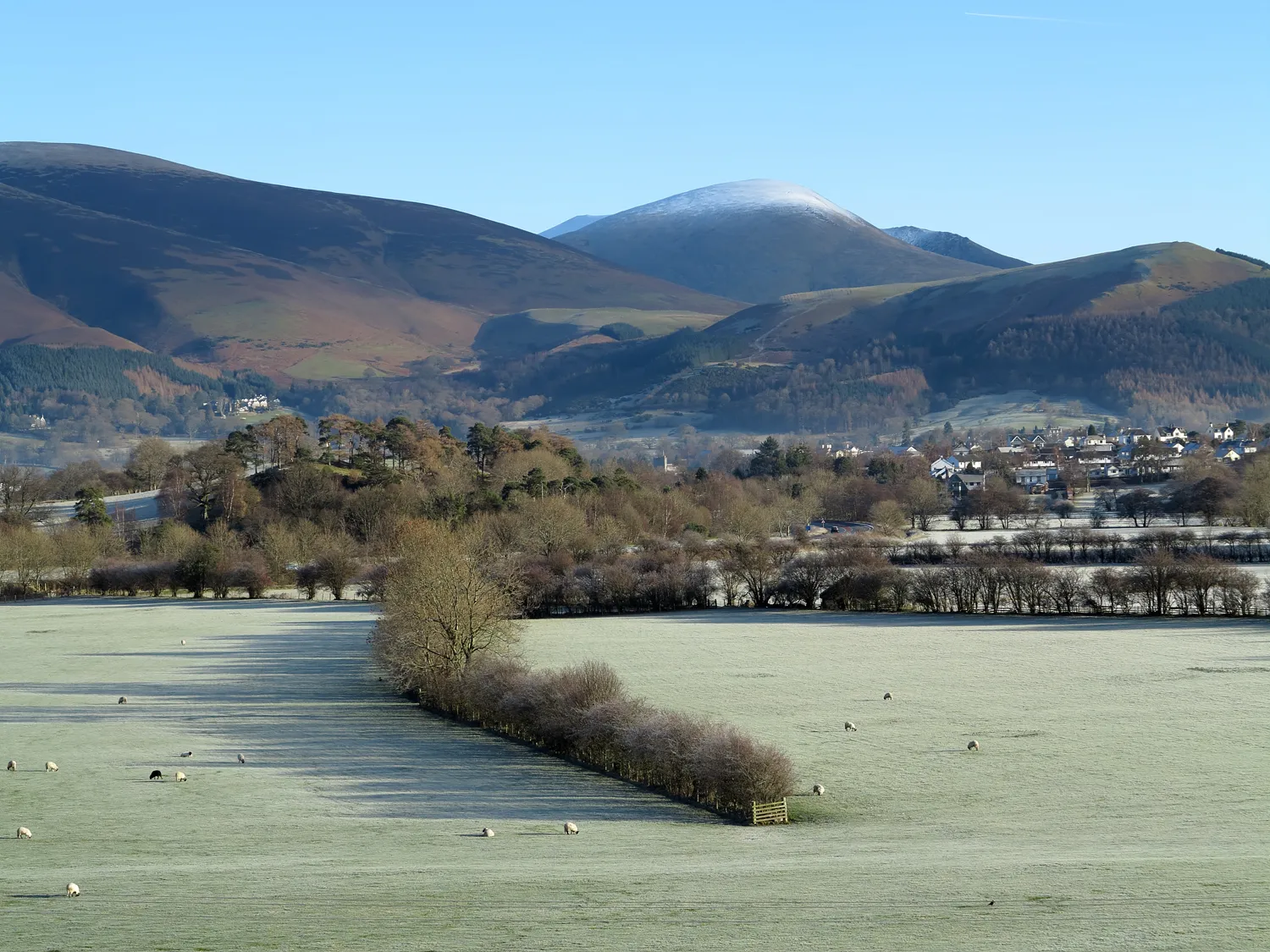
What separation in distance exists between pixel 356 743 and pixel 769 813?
14.3m

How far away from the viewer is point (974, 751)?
40.4 metres

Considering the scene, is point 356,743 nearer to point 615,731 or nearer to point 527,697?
point 527,697

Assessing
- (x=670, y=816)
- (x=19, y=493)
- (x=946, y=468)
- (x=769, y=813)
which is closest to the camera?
(x=769, y=813)

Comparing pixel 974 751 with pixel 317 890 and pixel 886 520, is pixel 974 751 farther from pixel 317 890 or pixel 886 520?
pixel 886 520

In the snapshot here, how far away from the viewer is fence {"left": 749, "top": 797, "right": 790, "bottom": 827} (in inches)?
1318

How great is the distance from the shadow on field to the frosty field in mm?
167

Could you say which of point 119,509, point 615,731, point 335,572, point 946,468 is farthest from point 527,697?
point 946,468

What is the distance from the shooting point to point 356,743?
43.0m

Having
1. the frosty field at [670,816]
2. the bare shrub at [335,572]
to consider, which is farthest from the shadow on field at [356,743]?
the bare shrub at [335,572]

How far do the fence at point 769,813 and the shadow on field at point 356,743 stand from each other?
117cm

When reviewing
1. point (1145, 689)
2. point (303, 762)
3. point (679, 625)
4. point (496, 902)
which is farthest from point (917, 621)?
point (496, 902)

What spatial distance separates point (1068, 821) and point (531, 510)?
243 ft

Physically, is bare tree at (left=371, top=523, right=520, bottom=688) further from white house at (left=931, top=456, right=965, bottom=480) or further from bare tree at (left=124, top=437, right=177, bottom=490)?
white house at (left=931, top=456, right=965, bottom=480)

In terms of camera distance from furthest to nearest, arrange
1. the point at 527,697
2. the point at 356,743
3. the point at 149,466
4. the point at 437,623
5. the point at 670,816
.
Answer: the point at 149,466 < the point at 437,623 < the point at 527,697 < the point at 356,743 < the point at 670,816
